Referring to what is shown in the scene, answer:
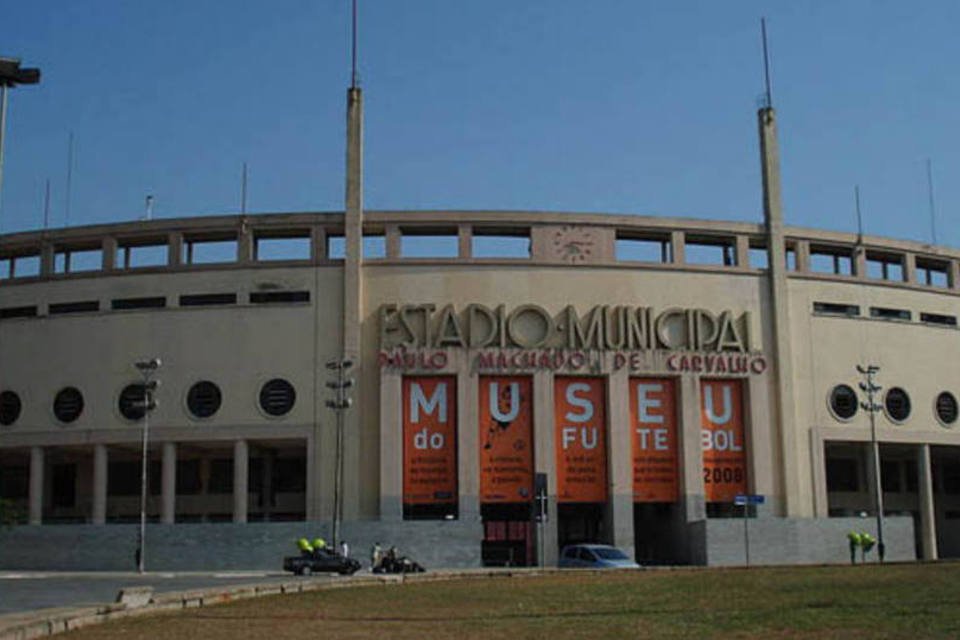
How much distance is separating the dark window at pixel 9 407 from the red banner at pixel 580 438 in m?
25.7

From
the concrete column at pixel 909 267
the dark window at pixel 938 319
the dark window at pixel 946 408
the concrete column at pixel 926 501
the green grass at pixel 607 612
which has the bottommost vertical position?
the green grass at pixel 607 612

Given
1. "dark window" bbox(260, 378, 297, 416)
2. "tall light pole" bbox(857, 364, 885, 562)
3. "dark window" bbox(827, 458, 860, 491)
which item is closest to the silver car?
"tall light pole" bbox(857, 364, 885, 562)

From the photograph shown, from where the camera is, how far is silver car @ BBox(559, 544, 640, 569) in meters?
44.5

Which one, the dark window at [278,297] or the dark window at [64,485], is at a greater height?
the dark window at [278,297]

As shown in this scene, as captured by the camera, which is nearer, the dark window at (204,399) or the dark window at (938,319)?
the dark window at (204,399)

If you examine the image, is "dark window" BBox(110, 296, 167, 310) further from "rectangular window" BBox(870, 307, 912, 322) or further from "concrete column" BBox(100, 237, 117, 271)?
"rectangular window" BBox(870, 307, 912, 322)

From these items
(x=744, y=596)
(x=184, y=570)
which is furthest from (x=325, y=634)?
(x=184, y=570)

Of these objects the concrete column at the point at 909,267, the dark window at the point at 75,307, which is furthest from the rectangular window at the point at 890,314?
the dark window at the point at 75,307

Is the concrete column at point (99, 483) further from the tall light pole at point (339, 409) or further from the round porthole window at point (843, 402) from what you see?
the round porthole window at point (843, 402)

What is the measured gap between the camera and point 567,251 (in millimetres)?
63250

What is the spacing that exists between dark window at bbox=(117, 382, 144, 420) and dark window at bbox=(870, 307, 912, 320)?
3622cm

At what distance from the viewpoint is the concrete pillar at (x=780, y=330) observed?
63.2 metres

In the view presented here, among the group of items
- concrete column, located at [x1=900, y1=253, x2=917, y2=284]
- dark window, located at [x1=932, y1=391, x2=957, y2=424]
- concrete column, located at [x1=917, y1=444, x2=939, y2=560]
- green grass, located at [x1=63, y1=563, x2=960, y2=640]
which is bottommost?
green grass, located at [x1=63, y1=563, x2=960, y2=640]

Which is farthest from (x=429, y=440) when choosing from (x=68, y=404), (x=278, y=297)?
(x=68, y=404)
